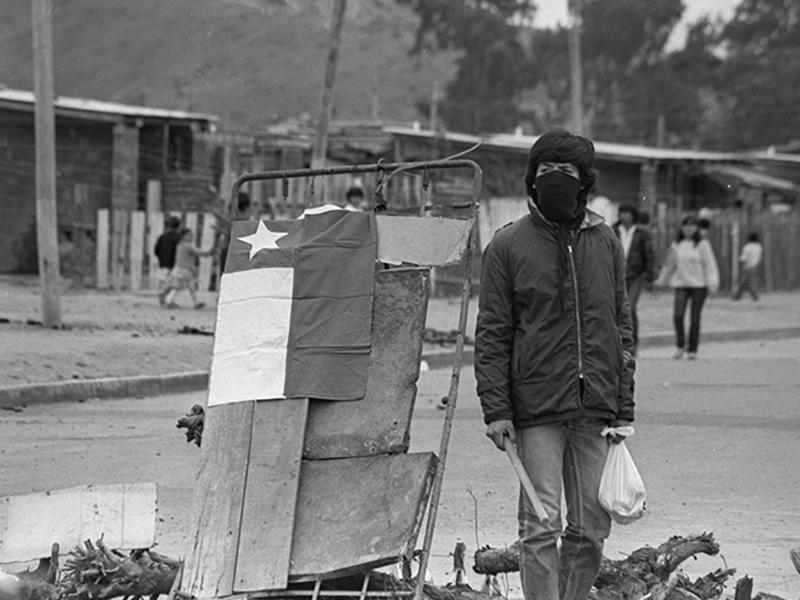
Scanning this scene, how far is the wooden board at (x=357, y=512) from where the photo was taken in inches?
209

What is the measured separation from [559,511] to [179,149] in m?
27.3

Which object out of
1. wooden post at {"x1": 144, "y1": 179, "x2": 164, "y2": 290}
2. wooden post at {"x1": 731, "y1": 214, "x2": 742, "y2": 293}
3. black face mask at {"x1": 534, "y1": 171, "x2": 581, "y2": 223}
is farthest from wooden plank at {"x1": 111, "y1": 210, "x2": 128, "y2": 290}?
black face mask at {"x1": 534, "y1": 171, "x2": 581, "y2": 223}

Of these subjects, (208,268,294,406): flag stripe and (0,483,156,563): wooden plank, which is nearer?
(208,268,294,406): flag stripe

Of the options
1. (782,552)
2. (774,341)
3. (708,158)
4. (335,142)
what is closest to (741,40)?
(708,158)

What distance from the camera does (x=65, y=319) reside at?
19.8 m

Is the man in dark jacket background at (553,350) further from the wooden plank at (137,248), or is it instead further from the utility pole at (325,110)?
the wooden plank at (137,248)

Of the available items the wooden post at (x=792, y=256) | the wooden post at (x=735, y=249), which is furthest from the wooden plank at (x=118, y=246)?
the wooden post at (x=792, y=256)

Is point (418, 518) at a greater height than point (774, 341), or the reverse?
point (418, 518)

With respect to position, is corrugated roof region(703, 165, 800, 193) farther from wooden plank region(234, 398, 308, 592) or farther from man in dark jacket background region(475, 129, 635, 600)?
wooden plank region(234, 398, 308, 592)

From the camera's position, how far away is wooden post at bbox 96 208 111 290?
27828 mm

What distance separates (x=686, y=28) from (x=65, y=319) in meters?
60.7

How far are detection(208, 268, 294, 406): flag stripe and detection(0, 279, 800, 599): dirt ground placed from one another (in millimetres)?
556

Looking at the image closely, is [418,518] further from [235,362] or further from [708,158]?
[708,158]

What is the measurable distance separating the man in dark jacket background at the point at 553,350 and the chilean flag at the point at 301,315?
44 cm
